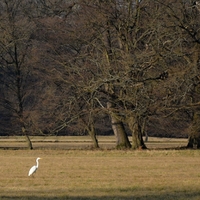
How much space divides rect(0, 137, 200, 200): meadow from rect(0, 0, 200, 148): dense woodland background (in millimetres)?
3014

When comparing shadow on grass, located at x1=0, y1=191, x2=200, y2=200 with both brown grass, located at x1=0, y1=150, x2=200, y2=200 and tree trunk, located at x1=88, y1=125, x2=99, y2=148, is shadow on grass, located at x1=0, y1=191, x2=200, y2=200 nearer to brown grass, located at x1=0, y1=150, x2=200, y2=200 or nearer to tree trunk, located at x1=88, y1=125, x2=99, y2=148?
brown grass, located at x1=0, y1=150, x2=200, y2=200

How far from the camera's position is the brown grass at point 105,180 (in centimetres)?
1507

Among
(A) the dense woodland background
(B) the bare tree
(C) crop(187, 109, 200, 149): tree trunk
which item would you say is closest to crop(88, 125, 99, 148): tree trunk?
(A) the dense woodland background

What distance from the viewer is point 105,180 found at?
60.3ft

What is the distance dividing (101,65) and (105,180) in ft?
42.7

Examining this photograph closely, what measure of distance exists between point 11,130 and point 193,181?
85.7 feet

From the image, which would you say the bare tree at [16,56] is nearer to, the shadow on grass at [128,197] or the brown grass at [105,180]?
the brown grass at [105,180]

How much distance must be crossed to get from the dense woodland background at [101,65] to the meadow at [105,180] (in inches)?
119

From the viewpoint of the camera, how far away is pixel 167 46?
2469 cm

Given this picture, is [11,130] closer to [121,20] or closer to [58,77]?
[58,77]

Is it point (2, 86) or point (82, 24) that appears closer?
point (82, 24)

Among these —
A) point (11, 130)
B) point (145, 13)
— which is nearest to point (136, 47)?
point (145, 13)

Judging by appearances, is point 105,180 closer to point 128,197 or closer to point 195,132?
point 128,197

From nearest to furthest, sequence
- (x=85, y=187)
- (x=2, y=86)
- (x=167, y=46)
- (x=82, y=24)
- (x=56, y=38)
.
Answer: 1. (x=85, y=187)
2. (x=167, y=46)
3. (x=82, y=24)
4. (x=56, y=38)
5. (x=2, y=86)
